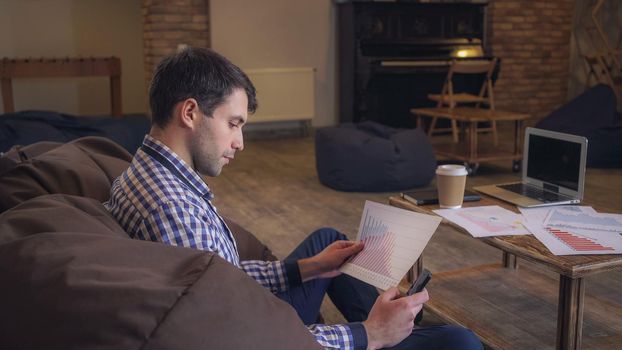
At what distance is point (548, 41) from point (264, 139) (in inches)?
138

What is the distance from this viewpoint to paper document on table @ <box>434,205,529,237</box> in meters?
1.91

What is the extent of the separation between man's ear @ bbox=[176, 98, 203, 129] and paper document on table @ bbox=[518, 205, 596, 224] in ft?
3.56

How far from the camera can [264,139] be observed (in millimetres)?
7012

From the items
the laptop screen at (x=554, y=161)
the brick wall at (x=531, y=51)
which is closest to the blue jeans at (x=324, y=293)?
the laptop screen at (x=554, y=161)

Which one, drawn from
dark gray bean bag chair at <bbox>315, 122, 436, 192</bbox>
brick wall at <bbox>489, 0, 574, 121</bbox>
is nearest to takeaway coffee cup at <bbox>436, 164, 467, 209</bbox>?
dark gray bean bag chair at <bbox>315, 122, 436, 192</bbox>

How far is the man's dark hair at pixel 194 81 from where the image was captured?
1.39 meters

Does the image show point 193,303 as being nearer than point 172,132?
Yes

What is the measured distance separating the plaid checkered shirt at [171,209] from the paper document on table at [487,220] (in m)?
0.75

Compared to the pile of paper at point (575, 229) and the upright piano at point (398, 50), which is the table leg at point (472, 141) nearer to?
the upright piano at point (398, 50)

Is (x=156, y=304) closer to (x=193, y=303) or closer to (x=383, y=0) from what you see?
(x=193, y=303)

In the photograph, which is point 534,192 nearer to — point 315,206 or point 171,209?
point 171,209

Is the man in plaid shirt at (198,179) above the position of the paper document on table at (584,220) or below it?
above

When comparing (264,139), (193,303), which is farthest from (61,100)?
(193,303)

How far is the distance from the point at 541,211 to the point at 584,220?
141mm
